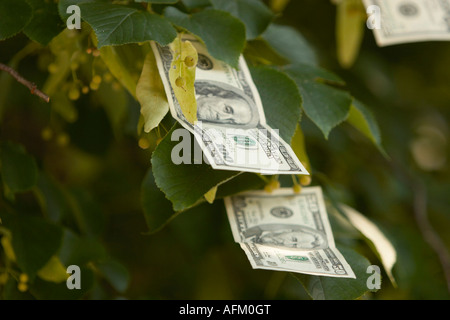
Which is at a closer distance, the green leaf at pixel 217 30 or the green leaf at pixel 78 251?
the green leaf at pixel 217 30

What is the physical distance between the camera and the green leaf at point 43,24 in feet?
2.37

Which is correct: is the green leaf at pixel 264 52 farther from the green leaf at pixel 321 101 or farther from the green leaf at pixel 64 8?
the green leaf at pixel 64 8

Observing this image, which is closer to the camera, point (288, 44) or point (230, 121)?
point (230, 121)

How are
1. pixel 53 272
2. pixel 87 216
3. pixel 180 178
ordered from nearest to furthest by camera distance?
pixel 180 178 < pixel 53 272 < pixel 87 216

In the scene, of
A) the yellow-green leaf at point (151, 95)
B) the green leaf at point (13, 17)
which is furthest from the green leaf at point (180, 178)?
the green leaf at point (13, 17)

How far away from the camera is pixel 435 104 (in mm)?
1996

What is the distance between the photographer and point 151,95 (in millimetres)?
705

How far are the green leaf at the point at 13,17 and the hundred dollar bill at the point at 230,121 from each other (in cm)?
17

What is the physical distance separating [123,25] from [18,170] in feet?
1.13

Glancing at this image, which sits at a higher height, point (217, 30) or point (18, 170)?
point (217, 30)

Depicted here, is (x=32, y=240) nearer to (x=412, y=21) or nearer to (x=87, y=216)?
(x=87, y=216)

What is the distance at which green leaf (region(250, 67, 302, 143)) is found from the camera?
0.75 m

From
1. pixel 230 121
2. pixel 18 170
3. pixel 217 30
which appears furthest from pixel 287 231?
pixel 18 170
